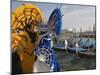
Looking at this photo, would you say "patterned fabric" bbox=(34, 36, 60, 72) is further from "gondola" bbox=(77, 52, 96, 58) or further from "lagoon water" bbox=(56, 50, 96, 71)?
"gondola" bbox=(77, 52, 96, 58)

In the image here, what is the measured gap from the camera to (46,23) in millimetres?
2766

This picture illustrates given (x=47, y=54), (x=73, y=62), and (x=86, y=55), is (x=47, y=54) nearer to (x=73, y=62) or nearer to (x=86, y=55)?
(x=73, y=62)

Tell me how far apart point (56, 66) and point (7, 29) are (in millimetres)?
736

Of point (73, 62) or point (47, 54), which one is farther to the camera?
A: point (73, 62)

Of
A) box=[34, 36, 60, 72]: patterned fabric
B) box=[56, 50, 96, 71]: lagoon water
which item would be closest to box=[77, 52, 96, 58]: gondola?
box=[56, 50, 96, 71]: lagoon water

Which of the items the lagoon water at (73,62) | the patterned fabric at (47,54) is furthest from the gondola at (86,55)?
the patterned fabric at (47,54)

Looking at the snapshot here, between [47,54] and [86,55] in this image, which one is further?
[86,55]

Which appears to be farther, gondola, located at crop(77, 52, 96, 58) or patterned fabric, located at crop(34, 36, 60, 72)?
gondola, located at crop(77, 52, 96, 58)

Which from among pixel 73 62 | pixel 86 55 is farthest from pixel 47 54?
pixel 86 55

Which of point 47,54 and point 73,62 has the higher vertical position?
point 47,54

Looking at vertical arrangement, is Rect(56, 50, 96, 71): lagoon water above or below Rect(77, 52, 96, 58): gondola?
below

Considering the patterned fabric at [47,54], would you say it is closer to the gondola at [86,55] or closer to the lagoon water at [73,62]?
the lagoon water at [73,62]

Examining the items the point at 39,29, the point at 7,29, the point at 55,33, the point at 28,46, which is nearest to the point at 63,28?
the point at 55,33

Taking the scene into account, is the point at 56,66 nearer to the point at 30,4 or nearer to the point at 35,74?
the point at 35,74
